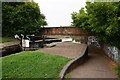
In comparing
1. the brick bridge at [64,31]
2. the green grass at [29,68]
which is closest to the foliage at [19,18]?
the brick bridge at [64,31]

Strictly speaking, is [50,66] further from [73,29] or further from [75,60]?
[73,29]

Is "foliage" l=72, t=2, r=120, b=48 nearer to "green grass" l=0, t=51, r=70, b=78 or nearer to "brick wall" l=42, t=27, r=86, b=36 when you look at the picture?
"green grass" l=0, t=51, r=70, b=78

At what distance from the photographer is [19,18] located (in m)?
30.1

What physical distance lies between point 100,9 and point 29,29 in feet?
60.7

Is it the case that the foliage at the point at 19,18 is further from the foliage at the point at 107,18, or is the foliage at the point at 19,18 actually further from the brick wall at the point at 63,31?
the foliage at the point at 107,18

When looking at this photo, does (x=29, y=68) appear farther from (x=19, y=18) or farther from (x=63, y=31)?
(x=63, y=31)

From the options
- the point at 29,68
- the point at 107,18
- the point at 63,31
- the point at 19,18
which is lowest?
the point at 29,68

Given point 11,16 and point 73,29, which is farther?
point 73,29

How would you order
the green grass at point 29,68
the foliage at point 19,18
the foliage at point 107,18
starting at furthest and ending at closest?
the foliage at point 19,18
the foliage at point 107,18
the green grass at point 29,68

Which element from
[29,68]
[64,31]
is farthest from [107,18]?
[64,31]

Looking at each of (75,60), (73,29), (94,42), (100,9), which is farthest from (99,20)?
(94,42)

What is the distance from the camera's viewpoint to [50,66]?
14031 mm

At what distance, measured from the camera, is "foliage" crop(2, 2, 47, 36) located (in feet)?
97.7

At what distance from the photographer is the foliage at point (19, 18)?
2977 centimetres
